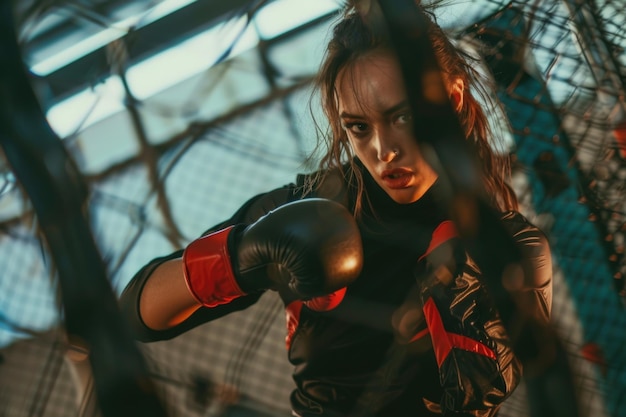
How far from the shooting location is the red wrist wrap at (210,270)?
2.06 feet

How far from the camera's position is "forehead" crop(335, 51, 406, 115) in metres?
0.69

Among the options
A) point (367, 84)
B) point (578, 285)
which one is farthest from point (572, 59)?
point (367, 84)

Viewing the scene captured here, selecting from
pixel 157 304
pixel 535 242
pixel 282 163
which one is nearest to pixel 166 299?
pixel 157 304

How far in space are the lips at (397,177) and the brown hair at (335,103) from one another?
0.20ft

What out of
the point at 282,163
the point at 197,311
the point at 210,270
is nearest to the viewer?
the point at 210,270

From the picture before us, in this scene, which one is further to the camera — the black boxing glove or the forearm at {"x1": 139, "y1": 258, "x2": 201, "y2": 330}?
the forearm at {"x1": 139, "y1": 258, "x2": 201, "y2": 330}

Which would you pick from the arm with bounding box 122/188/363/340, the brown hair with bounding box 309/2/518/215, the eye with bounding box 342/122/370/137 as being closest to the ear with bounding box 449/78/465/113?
the brown hair with bounding box 309/2/518/215

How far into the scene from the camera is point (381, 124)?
69 centimetres

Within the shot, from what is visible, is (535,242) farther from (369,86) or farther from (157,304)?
(157,304)

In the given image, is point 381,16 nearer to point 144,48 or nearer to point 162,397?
point 162,397

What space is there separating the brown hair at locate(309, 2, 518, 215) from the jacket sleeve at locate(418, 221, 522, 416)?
0.35 feet

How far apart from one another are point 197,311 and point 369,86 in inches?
10.6

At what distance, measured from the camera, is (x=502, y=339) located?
2.16 feet

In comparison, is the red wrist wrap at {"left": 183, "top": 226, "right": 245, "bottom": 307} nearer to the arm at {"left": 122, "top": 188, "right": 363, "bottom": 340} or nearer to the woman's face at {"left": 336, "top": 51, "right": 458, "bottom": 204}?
the arm at {"left": 122, "top": 188, "right": 363, "bottom": 340}
